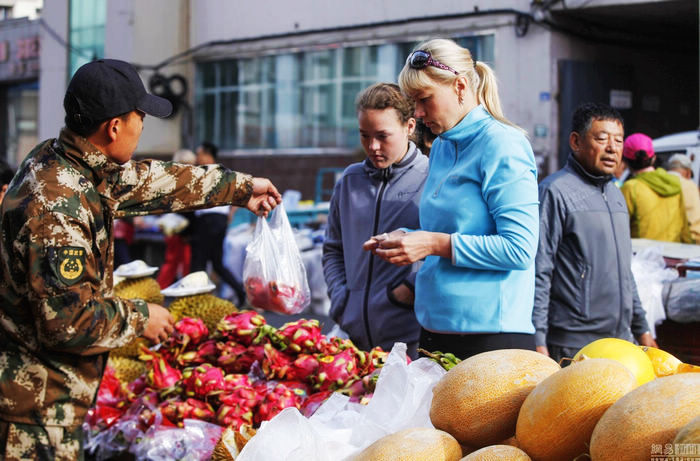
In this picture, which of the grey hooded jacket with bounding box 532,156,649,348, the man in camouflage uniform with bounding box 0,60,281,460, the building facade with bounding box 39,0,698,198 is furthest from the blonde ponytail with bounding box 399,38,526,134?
the building facade with bounding box 39,0,698,198

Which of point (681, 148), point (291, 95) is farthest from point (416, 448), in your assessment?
point (291, 95)

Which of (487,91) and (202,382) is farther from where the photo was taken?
(202,382)

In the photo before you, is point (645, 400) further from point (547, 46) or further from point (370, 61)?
point (370, 61)

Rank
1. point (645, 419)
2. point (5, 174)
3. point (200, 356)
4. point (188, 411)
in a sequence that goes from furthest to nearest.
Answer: point (5, 174) < point (200, 356) < point (188, 411) < point (645, 419)

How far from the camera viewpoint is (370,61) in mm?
13852

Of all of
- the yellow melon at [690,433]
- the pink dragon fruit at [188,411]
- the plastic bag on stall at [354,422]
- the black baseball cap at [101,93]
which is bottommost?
the pink dragon fruit at [188,411]

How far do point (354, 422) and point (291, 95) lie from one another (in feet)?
44.7

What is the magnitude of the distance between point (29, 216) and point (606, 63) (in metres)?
12.1

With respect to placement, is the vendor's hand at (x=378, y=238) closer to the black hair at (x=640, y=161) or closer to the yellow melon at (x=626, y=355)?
the yellow melon at (x=626, y=355)

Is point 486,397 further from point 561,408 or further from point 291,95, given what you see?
point 291,95

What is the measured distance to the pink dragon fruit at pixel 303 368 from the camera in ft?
9.80

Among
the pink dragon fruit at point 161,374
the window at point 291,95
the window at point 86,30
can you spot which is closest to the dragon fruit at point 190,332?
the pink dragon fruit at point 161,374

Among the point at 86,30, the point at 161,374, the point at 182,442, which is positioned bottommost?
the point at 182,442

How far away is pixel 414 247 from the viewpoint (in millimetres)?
2381
